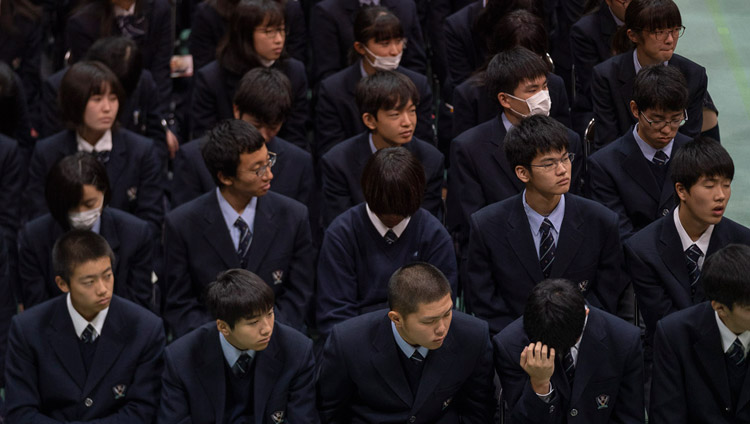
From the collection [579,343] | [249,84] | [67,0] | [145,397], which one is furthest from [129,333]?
[67,0]

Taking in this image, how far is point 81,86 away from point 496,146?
1.98 meters

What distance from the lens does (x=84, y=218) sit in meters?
4.85

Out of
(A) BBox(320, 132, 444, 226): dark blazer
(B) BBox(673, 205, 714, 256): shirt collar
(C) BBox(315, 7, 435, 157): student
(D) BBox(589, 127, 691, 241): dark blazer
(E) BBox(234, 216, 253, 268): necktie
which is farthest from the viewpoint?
(C) BBox(315, 7, 435, 157): student

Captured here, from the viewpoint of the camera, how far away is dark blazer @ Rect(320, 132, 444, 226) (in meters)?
5.20

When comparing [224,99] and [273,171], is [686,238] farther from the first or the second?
[224,99]

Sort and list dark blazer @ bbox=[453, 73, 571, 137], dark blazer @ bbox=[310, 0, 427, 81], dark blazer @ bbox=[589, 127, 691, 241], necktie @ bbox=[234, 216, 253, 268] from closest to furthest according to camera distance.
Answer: necktie @ bbox=[234, 216, 253, 268] < dark blazer @ bbox=[589, 127, 691, 241] < dark blazer @ bbox=[453, 73, 571, 137] < dark blazer @ bbox=[310, 0, 427, 81]

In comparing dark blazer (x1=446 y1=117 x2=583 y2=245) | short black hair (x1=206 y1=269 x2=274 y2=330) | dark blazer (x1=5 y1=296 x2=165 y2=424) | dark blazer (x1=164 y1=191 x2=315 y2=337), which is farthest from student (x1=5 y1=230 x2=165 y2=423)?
dark blazer (x1=446 y1=117 x2=583 y2=245)

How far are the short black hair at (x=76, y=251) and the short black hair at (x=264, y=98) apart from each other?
1.09 meters

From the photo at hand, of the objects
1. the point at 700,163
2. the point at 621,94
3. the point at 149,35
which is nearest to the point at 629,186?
the point at 700,163

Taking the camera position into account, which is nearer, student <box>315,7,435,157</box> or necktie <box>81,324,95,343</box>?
necktie <box>81,324,95,343</box>

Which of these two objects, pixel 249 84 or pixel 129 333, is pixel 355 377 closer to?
pixel 129 333

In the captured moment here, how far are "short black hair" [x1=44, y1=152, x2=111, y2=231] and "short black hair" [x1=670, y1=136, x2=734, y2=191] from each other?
2.44m

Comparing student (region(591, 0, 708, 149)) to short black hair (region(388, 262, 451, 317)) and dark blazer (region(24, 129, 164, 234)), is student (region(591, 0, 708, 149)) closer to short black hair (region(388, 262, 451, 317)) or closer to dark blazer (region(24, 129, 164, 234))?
short black hair (region(388, 262, 451, 317))

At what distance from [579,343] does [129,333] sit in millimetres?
1754
